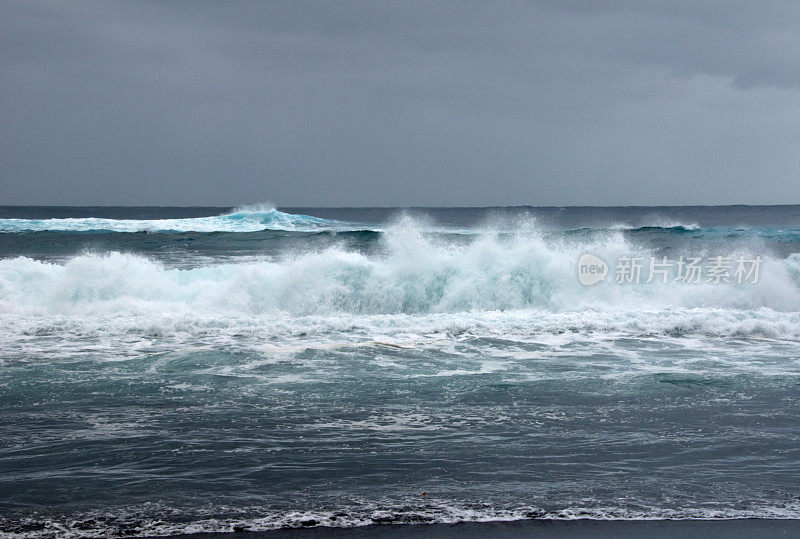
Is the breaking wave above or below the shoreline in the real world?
above

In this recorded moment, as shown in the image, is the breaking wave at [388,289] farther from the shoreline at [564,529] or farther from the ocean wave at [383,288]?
the shoreline at [564,529]

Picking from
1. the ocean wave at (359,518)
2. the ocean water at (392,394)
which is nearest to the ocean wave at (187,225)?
the ocean water at (392,394)

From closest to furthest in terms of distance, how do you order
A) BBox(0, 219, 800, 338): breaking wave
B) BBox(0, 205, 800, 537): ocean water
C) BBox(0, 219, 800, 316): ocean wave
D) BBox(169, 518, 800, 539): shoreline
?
1. BBox(169, 518, 800, 539): shoreline
2. BBox(0, 205, 800, 537): ocean water
3. BBox(0, 219, 800, 338): breaking wave
4. BBox(0, 219, 800, 316): ocean wave

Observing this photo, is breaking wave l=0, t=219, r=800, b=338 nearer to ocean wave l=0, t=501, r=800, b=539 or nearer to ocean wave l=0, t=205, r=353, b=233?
ocean wave l=0, t=501, r=800, b=539

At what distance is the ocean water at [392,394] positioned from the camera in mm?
4621

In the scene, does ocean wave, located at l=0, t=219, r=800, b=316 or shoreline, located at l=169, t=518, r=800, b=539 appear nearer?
shoreline, located at l=169, t=518, r=800, b=539

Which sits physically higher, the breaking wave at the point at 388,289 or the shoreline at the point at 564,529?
the breaking wave at the point at 388,289

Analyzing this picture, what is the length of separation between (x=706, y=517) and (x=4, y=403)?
6.50 m

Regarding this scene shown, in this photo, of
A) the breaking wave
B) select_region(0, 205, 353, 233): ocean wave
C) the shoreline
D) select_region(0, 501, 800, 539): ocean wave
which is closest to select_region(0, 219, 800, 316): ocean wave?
the breaking wave

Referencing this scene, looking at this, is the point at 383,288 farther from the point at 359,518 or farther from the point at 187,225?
the point at 187,225

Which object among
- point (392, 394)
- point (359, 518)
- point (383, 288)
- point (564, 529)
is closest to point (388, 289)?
point (383, 288)

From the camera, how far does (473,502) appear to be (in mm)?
4555

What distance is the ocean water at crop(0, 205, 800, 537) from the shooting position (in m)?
4.62

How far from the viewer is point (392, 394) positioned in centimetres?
724
